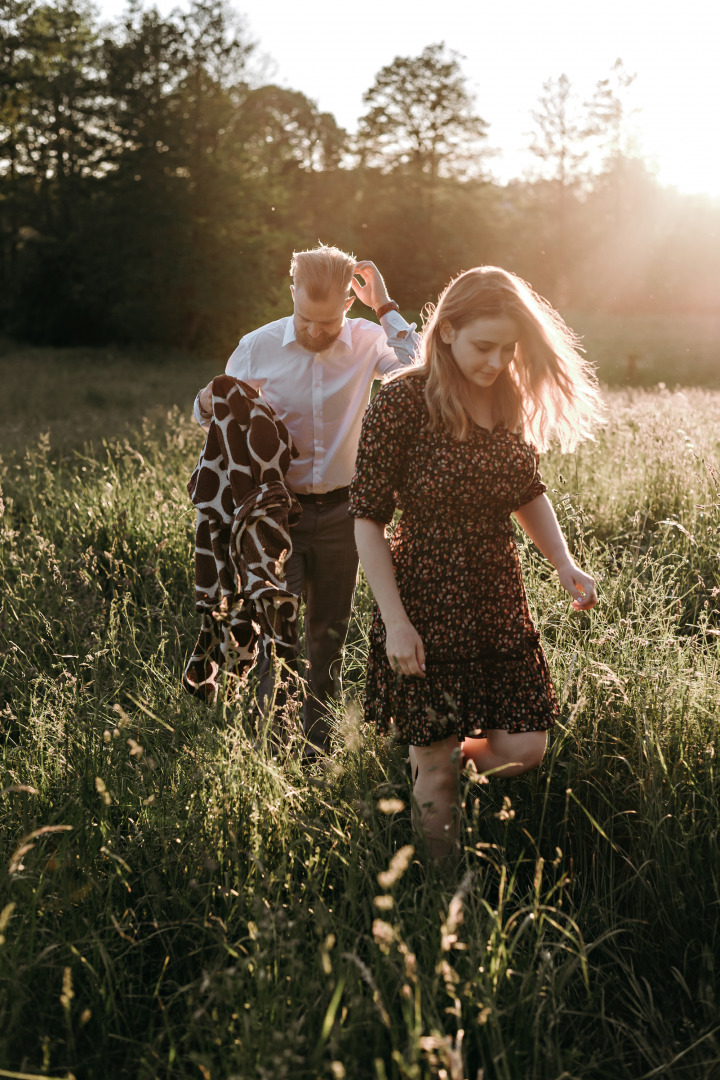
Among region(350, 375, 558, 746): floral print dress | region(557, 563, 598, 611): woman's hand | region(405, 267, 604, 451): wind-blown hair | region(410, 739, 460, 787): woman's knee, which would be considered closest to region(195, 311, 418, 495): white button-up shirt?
region(405, 267, 604, 451): wind-blown hair

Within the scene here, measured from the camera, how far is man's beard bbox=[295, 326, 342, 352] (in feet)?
10.6

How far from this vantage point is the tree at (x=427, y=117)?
1362 inches

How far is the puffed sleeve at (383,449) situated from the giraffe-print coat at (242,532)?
72 centimetres

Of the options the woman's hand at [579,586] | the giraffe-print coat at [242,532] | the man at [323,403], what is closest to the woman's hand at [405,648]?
the woman's hand at [579,586]

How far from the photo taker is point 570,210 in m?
35.8

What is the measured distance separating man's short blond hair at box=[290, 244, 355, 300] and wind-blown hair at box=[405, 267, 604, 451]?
23.4 inches

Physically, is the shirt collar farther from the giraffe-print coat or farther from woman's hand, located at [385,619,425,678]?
woman's hand, located at [385,619,425,678]

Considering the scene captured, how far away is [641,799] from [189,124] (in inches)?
1148

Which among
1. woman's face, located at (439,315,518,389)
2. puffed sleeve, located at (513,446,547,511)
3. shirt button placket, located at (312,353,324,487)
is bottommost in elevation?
puffed sleeve, located at (513,446,547,511)

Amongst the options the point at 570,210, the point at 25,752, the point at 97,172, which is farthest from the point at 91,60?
the point at 25,752

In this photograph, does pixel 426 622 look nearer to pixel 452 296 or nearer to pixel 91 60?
pixel 452 296

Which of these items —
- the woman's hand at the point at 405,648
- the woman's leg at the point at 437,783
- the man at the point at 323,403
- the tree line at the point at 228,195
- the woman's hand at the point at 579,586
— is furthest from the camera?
the tree line at the point at 228,195

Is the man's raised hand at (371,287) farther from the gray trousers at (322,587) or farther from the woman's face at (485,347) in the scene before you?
the woman's face at (485,347)

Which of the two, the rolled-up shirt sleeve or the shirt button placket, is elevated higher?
the rolled-up shirt sleeve
